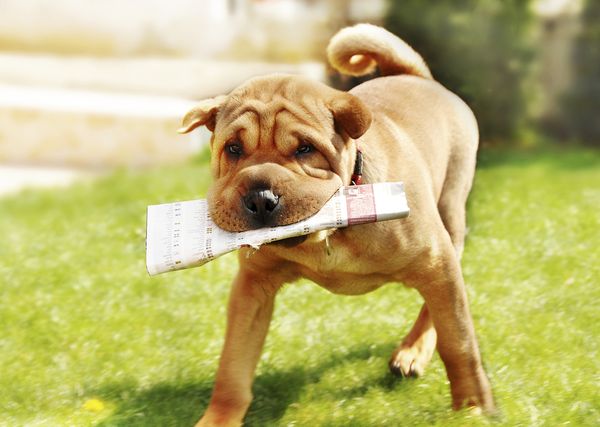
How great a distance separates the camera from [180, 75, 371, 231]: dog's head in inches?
121

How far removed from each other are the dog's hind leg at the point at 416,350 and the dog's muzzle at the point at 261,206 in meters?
1.44

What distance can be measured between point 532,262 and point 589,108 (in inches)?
231

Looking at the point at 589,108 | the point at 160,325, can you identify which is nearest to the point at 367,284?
the point at 160,325

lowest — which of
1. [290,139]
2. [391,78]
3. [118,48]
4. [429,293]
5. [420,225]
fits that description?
[429,293]

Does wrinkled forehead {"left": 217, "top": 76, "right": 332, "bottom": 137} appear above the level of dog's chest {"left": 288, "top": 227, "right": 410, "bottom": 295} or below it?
above

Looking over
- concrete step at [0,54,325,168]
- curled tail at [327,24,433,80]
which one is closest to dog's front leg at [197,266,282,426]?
curled tail at [327,24,433,80]

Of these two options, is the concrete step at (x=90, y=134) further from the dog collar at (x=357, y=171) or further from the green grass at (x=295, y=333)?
the dog collar at (x=357, y=171)

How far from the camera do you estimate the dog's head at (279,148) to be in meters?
3.08

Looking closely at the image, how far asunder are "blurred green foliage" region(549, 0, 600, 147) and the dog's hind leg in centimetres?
716

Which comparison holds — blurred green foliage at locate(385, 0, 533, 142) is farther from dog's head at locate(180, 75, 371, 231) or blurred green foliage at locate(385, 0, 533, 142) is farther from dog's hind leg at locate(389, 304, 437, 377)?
dog's head at locate(180, 75, 371, 231)

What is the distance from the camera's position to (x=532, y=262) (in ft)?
18.2

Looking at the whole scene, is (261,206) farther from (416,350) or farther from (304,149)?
(416,350)

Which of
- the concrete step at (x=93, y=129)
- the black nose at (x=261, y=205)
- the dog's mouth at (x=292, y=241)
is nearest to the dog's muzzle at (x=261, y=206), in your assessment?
the black nose at (x=261, y=205)

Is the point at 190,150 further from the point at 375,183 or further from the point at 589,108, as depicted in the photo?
the point at 375,183
